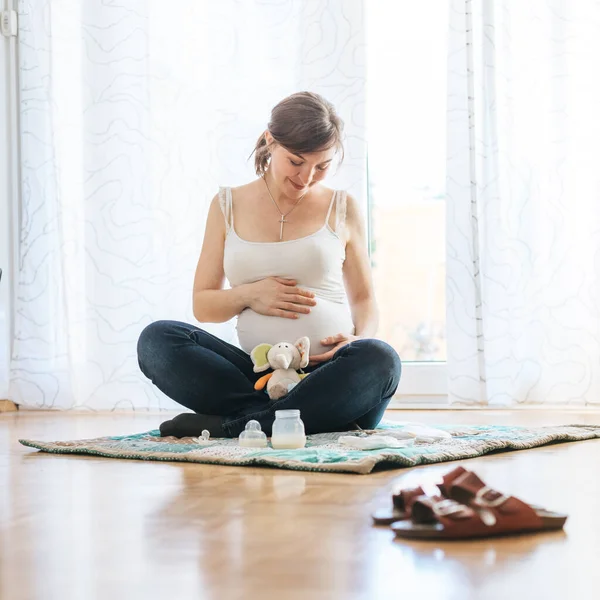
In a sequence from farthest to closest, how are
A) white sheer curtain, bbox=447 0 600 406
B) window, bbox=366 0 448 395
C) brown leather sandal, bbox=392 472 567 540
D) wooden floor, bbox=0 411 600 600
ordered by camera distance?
1. window, bbox=366 0 448 395
2. white sheer curtain, bbox=447 0 600 406
3. brown leather sandal, bbox=392 472 567 540
4. wooden floor, bbox=0 411 600 600

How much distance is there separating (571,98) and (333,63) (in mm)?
718

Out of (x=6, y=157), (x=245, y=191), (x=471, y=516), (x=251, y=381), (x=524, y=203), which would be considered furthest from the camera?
(x=6, y=157)

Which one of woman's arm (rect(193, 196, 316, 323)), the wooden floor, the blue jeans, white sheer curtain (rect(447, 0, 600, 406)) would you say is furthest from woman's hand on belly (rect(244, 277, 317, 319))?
white sheer curtain (rect(447, 0, 600, 406))

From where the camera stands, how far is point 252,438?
1.72 metres

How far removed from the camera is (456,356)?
9.05 feet

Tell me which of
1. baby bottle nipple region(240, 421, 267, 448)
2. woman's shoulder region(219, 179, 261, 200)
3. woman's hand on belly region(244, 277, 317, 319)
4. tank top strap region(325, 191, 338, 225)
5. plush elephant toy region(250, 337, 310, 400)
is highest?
woman's shoulder region(219, 179, 261, 200)

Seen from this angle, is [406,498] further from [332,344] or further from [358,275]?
[358,275]

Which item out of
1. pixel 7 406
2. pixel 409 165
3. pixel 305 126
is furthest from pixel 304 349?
pixel 7 406

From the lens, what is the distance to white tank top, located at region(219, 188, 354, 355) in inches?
79.3

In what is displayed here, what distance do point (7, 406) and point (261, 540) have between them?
241 cm

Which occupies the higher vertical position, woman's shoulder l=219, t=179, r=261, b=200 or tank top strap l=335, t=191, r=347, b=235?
woman's shoulder l=219, t=179, r=261, b=200

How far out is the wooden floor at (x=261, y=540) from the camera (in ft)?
2.37

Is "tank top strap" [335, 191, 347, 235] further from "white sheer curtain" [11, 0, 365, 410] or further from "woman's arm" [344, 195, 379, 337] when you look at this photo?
"white sheer curtain" [11, 0, 365, 410]

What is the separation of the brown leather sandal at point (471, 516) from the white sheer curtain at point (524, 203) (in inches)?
71.6
